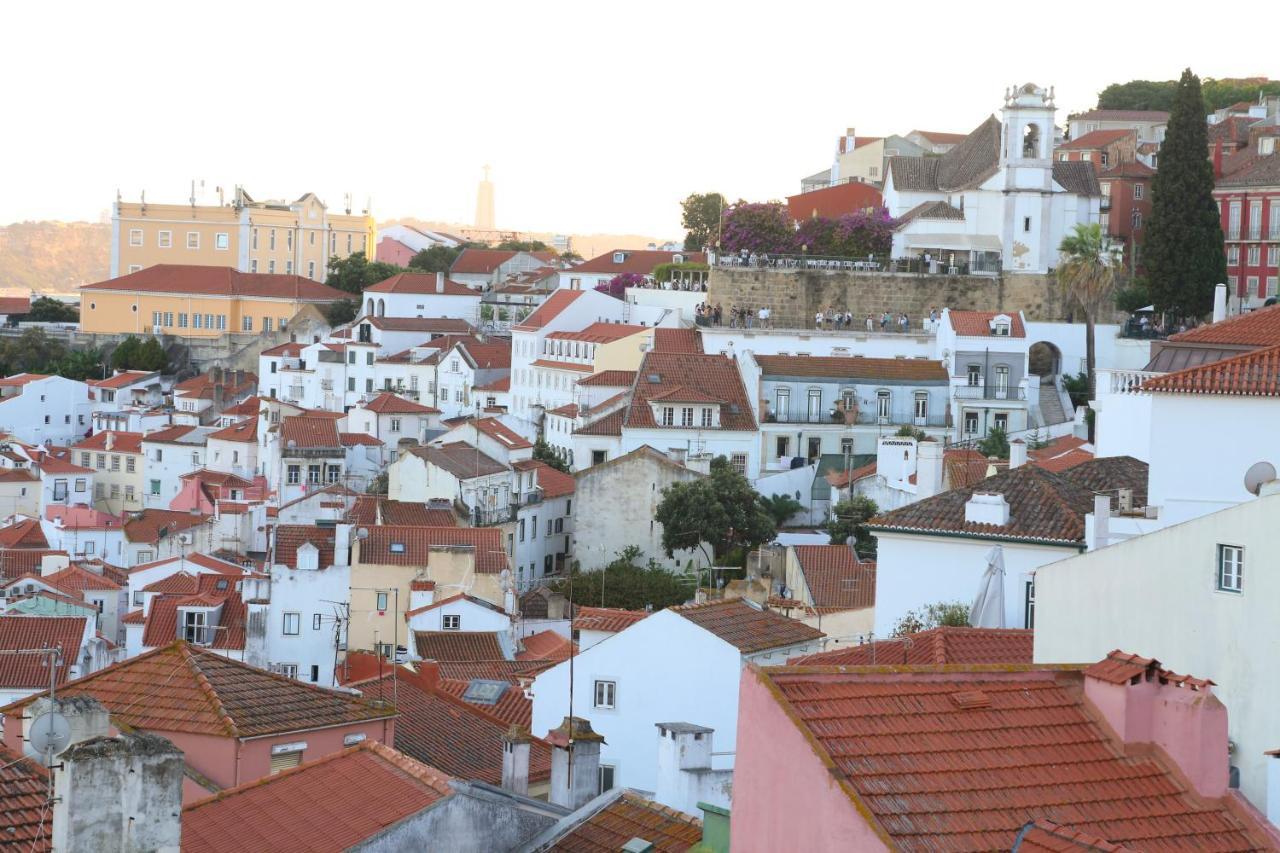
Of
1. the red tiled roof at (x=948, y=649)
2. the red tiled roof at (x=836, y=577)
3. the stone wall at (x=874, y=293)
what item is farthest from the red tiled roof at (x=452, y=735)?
the stone wall at (x=874, y=293)

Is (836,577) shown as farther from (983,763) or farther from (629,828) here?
(983,763)

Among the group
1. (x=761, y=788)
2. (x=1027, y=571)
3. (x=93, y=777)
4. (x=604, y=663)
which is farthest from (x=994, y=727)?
(x=604, y=663)

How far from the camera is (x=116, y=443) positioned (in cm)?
7969

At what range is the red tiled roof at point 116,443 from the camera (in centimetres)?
7912

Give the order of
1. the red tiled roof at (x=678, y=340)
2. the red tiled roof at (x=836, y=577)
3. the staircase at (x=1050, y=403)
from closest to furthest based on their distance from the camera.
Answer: the red tiled roof at (x=836, y=577) < the staircase at (x=1050, y=403) < the red tiled roof at (x=678, y=340)

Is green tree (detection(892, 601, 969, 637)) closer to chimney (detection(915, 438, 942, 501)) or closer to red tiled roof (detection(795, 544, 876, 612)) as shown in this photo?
red tiled roof (detection(795, 544, 876, 612))

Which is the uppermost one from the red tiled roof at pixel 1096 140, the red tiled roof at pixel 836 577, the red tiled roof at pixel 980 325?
the red tiled roof at pixel 1096 140

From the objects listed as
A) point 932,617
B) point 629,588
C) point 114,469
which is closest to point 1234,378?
point 932,617

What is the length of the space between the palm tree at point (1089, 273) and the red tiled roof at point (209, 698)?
141 feet

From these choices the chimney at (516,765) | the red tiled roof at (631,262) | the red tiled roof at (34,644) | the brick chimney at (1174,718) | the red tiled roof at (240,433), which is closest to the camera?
→ the brick chimney at (1174,718)

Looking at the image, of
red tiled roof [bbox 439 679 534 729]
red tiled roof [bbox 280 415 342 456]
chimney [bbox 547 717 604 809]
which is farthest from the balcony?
chimney [bbox 547 717 604 809]

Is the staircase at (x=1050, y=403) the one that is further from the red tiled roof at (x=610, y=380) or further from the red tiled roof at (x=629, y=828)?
the red tiled roof at (x=629, y=828)

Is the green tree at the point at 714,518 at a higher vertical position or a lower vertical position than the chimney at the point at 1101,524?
lower

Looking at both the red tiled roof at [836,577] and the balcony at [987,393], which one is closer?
the red tiled roof at [836,577]
